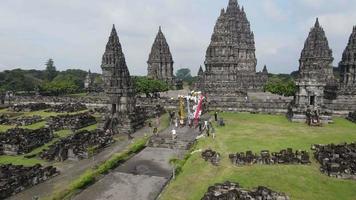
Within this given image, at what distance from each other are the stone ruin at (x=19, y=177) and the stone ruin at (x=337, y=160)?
18.1 m

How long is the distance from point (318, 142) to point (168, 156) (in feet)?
44.7

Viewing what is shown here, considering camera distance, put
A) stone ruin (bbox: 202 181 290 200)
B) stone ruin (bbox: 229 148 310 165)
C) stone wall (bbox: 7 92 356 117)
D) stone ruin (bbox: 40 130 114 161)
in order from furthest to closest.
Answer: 1. stone wall (bbox: 7 92 356 117)
2. stone ruin (bbox: 40 130 114 161)
3. stone ruin (bbox: 229 148 310 165)
4. stone ruin (bbox: 202 181 290 200)

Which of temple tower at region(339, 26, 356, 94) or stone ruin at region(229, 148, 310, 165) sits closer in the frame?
stone ruin at region(229, 148, 310, 165)

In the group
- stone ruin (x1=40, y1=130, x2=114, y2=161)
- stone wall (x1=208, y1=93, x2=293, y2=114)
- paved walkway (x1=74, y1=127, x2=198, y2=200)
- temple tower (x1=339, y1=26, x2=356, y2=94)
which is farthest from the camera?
temple tower (x1=339, y1=26, x2=356, y2=94)

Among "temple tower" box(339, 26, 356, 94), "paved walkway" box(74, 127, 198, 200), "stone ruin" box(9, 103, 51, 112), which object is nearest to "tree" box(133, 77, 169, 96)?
"stone ruin" box(9, 103, 51, 112)

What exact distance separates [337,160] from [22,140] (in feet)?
84.4

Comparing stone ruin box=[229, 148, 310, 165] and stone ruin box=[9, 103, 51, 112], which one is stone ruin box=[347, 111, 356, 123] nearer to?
stone ruin box=[229, 148, 310, 165]

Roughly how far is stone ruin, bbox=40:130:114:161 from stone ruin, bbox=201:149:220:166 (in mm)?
9324

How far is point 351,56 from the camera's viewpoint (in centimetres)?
5519

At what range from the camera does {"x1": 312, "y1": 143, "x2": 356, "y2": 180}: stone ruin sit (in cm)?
1997

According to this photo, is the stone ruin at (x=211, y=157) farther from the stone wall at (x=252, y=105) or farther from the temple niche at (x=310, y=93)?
the stone wall at (x=252, y=105)

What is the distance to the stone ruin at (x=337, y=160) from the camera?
19969 millimetres

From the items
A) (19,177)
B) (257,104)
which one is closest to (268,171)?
(19,177)

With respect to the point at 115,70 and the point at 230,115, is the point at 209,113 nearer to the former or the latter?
the point at 230,115
